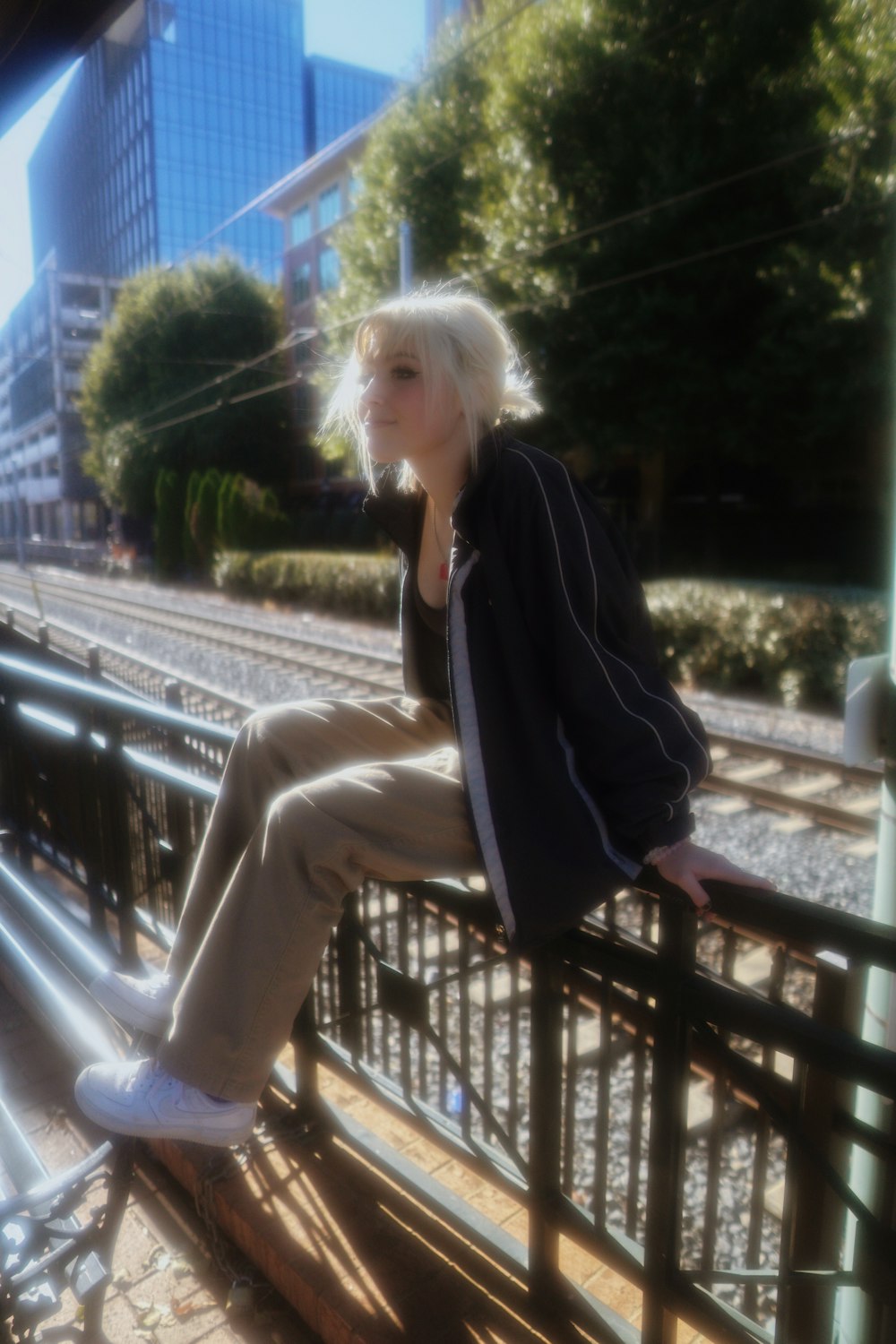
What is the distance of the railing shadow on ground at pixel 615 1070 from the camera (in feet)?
4.85

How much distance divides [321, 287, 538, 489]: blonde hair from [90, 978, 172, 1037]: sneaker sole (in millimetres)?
1323

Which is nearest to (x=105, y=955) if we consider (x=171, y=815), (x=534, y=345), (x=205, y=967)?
(x=171, y=815)

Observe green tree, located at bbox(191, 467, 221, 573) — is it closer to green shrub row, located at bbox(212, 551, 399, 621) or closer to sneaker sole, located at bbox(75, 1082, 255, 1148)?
green shrub row, located at bbox(212, 551, 399, 621)

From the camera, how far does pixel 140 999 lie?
2.01 meters

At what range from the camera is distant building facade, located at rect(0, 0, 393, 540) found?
735cm

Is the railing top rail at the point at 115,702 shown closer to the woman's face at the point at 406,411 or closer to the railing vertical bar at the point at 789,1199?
the woman's face at the point at 406,411

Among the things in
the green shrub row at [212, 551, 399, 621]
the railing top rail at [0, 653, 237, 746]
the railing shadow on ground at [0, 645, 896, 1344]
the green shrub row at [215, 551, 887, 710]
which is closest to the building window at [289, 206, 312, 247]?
the green shrub row at [212, 551, 399, 621]

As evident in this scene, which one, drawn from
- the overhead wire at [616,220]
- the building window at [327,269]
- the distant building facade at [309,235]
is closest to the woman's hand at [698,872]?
the overhead wire at [616,220]

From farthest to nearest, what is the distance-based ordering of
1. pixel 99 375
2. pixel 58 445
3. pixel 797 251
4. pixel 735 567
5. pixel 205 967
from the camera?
pixel 58 445
pixel 99 375
pixel 735 567
pixel 797 251
pixel 205 967

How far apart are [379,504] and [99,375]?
4589 cm

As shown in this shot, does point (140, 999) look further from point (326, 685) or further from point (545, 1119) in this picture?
point (326, 685)

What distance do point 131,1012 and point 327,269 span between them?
4736 cm

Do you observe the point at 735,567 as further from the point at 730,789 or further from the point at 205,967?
the point at 205,967

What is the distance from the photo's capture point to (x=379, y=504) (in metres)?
2.38
